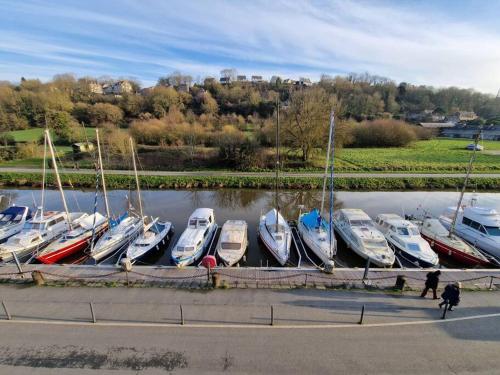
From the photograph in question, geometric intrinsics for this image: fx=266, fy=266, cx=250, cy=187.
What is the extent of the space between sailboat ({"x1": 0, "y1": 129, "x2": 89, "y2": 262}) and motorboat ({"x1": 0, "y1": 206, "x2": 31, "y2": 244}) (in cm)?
165

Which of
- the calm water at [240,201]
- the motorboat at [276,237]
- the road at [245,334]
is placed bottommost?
the calm water at [240,201]

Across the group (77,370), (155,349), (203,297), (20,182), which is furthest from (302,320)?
(20,182)

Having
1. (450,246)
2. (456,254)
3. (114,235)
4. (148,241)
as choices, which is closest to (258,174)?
(148,241)

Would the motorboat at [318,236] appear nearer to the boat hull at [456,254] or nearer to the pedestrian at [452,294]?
the pedestrian at [452,294]

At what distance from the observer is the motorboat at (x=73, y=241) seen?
15781 millimetres

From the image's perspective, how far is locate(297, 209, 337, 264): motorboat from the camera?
15777mm

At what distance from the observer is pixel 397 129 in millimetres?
57375

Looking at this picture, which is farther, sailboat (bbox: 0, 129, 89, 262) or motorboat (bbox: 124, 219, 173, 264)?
sailboat (bbox: 0, 129, 89, 262)

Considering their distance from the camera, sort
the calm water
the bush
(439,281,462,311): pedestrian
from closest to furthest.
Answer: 1. (439,281,462,311): pedestrian
2. the calm water
3. the bush

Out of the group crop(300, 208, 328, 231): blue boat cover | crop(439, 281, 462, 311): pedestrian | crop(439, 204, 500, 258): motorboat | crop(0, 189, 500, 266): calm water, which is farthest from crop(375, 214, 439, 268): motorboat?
crop(0, 189, 500, 266): calm water

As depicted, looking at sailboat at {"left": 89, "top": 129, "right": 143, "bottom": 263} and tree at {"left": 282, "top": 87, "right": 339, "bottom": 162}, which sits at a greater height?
tree at {"left": 282, "top": 87, "right": 339, "bottom": 162}

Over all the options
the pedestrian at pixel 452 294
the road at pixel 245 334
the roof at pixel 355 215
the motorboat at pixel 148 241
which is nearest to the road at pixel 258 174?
the roof at pixel 355 215

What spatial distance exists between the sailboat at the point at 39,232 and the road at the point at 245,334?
547 centimetres

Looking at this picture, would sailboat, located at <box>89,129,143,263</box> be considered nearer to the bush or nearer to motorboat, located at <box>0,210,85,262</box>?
motorboat, located at <box>0,210,85,262</box>
